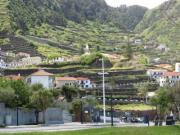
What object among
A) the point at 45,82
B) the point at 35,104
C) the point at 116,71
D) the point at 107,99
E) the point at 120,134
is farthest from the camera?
the point at 116,71

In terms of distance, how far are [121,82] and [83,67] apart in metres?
18.7

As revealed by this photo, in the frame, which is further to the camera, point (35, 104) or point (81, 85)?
point (81, 85)

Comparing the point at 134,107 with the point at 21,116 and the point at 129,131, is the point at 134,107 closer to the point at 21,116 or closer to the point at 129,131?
the point at 21,116

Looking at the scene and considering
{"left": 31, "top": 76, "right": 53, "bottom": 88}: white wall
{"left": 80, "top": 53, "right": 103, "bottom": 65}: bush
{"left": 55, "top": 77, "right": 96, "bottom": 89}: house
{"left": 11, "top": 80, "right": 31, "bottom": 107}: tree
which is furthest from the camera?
{"left": 80, "top": 53, "right": 103, "bottom": 65}: bush

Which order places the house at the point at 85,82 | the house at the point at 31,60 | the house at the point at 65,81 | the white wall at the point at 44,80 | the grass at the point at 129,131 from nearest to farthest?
the grass at the point at 129,131
the white wall at the point at 44,80
the house at the point at 65,81
the house at the point at 85,82
the house at the point at 31,60

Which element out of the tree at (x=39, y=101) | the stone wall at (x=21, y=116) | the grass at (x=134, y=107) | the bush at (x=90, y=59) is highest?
the bush at (x=90, y=59)

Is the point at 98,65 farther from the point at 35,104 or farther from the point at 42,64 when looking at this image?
the point at 35,104

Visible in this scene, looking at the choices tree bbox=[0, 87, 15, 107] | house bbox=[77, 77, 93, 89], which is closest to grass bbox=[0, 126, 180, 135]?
tree bbox=[0, 87, 15, 107]

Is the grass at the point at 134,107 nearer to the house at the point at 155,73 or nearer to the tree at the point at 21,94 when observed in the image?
the house at the point at 155,73

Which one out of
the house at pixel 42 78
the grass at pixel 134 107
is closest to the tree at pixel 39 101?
the grass at pixel 134 107

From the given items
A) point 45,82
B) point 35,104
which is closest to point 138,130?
point 35,104

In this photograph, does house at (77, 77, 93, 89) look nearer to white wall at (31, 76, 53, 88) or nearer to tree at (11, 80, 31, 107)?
white wall at (31, 76, 53, 88)

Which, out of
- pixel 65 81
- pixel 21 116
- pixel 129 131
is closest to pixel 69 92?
pixel 65 81

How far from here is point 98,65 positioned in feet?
606
